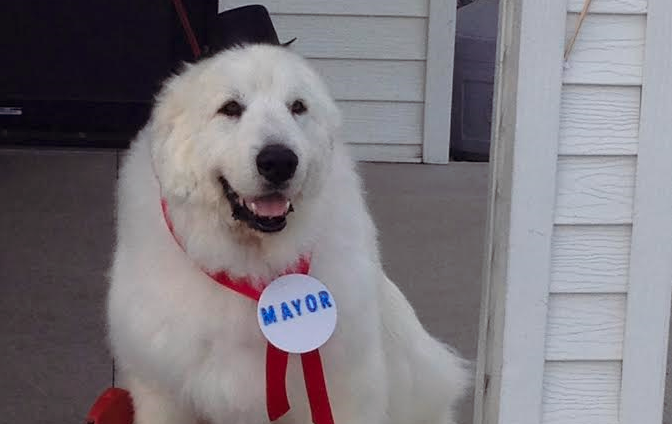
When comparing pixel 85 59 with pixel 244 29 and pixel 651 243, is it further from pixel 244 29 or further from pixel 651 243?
pixel 651 243

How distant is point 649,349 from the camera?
126 inches

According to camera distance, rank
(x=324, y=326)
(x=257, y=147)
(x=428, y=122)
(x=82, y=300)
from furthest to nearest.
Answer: (x=428, y=122), (x=82, y=300), (x=324, y=326), (x=257, y=147)

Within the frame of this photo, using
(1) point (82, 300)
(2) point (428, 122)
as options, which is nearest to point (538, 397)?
(1) point (82, 300)

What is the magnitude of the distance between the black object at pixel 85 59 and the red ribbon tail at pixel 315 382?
3610mm

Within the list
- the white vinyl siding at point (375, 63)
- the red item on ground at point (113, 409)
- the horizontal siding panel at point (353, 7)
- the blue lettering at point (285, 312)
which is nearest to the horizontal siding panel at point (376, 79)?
the white vinyl siding at point (375, 63)

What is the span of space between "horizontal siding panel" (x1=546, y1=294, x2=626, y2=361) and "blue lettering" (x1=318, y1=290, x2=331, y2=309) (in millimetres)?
608

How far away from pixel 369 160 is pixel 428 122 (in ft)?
1.55

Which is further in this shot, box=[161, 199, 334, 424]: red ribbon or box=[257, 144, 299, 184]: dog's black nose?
box=[161, 199, 334, 424]: red ribbon

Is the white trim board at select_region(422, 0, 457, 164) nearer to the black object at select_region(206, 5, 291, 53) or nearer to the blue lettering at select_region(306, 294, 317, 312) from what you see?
the black object at select_region(206, 5, 291, 53)

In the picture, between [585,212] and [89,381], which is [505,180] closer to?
[585,212]

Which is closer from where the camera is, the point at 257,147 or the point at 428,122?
the point at 257,147

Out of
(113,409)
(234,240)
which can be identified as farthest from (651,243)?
(113,409)

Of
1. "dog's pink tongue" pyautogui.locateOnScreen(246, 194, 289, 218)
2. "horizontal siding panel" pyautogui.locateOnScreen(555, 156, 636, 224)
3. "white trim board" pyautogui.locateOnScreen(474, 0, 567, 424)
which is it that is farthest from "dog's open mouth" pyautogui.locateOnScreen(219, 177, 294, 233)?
"horizontal siding panel" pyautogui.locateOnScreen(555, 156, 636, 224)

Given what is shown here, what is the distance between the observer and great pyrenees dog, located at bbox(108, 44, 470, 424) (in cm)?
294
